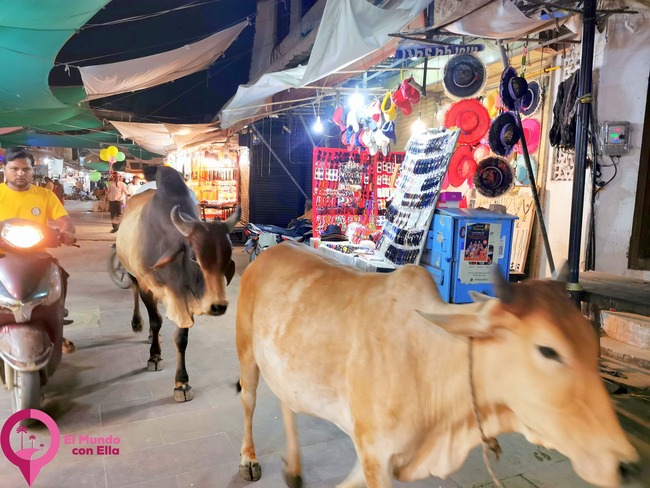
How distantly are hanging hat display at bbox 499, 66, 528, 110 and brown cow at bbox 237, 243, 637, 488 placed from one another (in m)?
3.65

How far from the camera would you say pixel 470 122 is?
18.0 ft

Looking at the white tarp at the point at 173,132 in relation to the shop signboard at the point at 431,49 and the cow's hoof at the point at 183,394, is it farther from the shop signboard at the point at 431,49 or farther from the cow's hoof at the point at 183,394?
the cow's hoof at the point at 183,394

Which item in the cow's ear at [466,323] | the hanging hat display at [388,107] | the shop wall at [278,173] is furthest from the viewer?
the shop wall at [278,173]

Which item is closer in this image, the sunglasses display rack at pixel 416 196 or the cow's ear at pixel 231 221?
the cow's ear at pixel 231 221

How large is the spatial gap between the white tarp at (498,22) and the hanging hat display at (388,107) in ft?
6.90

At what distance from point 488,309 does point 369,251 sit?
4688 mm

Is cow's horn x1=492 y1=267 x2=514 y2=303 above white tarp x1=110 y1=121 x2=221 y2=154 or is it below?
below

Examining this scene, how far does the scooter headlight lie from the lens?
10.7 ft

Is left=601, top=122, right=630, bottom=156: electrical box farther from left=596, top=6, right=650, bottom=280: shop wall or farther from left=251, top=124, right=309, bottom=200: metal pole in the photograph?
left=251, top=124, right=309, bottom=200: metal pole

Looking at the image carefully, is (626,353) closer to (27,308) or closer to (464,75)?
(464,75)

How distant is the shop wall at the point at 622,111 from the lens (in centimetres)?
504

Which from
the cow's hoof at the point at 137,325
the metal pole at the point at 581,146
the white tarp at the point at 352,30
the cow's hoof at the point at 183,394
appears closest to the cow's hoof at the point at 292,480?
the cow's hoof at the point at 183,394

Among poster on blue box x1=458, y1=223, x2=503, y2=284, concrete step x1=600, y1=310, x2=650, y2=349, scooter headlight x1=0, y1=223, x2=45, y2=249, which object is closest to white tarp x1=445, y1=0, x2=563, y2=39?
poster on blue box x1=458, y1=223, x2=503, y2=284

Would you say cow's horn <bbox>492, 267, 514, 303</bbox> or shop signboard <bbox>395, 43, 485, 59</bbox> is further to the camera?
shop signboard <bbox>395, 43, 485, 59</bbox>
